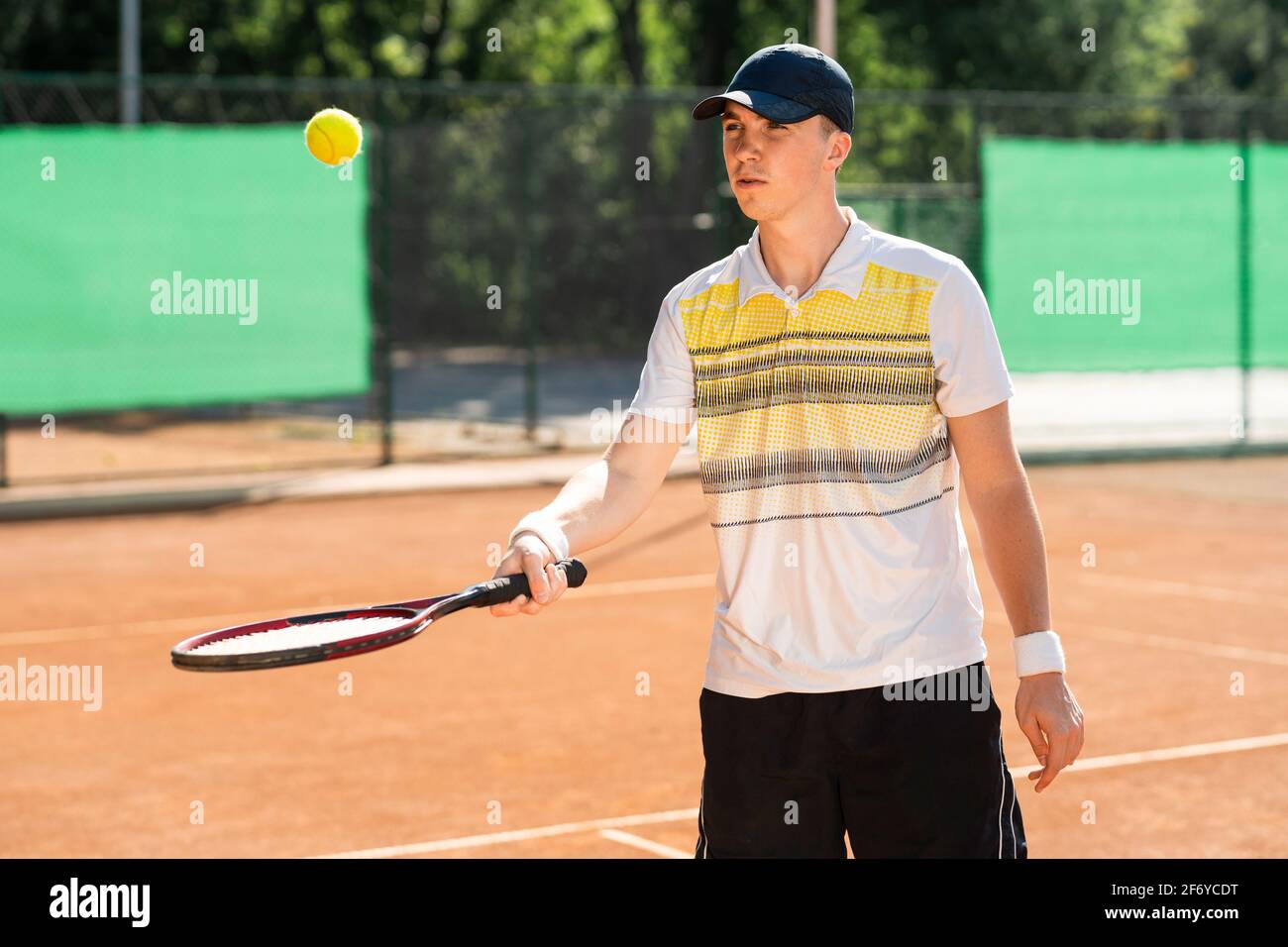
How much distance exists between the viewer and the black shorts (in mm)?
3314

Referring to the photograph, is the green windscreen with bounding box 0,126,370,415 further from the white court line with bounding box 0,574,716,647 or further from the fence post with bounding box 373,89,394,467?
the white court line with bounding box 0,574,716,647

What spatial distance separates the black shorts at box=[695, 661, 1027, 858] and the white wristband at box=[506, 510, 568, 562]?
0.44 meters

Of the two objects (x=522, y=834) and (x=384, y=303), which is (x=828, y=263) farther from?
(x=384, y=303)

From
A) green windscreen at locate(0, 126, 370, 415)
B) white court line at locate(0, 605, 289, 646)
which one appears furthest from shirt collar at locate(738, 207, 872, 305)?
green windscreen at locate(0, 126, 370, 415)

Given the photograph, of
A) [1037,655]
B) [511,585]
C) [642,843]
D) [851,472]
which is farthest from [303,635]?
[642,843]

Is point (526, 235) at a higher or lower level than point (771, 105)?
higher

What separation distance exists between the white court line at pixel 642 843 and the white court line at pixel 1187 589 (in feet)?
16.9

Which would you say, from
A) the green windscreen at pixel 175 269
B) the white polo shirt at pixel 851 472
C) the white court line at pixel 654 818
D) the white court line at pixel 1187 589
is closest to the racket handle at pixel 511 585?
the white polo shirt at pixel 851 472

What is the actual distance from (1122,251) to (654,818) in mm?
12201

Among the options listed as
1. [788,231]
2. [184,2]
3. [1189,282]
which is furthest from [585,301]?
[788,231]

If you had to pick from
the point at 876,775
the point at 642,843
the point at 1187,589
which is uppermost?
the point at 876,775

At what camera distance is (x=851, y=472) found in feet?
11.1

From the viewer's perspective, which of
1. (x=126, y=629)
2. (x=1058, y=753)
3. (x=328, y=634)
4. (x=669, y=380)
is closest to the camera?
A: (x=328, y=634)
